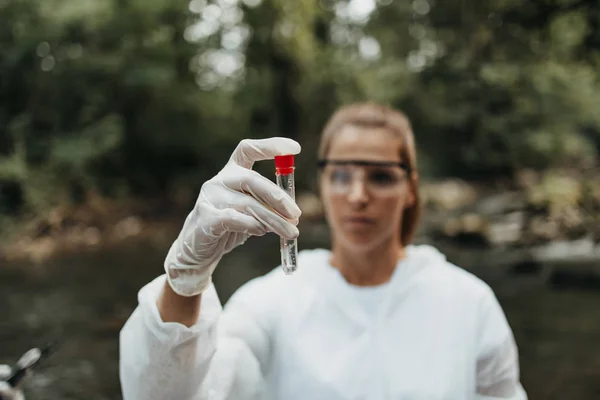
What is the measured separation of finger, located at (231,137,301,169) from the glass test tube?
0.02 metres

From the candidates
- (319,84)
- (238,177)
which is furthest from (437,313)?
(319,84)

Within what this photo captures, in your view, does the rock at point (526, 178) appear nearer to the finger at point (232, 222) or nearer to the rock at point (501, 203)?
the rock at point (501, 203)

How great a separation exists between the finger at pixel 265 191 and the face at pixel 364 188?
0.53 metres

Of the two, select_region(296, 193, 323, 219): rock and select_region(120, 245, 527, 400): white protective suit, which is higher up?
select_region(120, 245, 527, 400): white protective suit

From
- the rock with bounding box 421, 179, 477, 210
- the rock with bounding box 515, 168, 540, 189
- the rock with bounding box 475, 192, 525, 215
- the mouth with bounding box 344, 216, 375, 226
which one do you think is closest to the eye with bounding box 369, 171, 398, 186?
the mouth with bounding box 344, 216, 375, 226

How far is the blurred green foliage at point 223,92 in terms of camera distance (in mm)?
10289

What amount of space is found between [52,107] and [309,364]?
37.0 feet

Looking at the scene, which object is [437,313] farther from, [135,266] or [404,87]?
[404,87]

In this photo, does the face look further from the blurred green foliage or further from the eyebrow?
the blurred green foliage

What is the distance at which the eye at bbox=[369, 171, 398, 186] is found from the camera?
177 cm

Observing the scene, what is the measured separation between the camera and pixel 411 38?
428 inches

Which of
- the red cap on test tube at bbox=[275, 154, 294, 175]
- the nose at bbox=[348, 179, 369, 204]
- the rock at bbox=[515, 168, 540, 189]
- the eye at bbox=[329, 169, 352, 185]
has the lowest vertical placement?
the rock at bbox=[515, 168, 540, 189]

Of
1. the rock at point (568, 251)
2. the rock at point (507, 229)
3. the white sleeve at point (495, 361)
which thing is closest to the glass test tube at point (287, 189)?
the white sleeve at point (495, 361)

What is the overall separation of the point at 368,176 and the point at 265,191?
632mm
